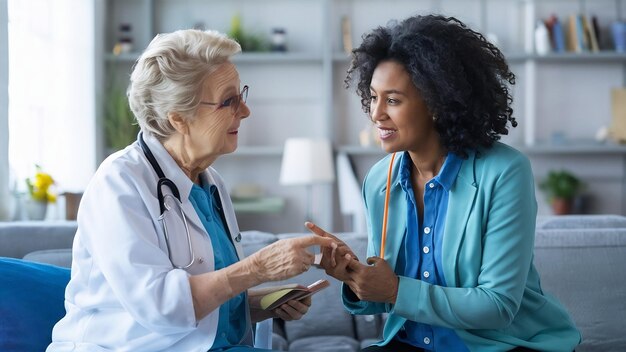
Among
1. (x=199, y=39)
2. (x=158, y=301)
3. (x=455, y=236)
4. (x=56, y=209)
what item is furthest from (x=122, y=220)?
(x=56, y=209)

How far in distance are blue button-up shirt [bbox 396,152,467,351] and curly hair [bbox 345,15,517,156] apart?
81 millimetres

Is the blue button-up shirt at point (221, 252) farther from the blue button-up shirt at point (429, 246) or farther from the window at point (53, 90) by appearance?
the window at point (53, 90)

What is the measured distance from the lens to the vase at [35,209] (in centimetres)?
436

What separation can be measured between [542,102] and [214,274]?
528cm

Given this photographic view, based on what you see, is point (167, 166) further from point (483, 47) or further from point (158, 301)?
point (483, 47)

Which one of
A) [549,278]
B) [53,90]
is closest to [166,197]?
[549,278]

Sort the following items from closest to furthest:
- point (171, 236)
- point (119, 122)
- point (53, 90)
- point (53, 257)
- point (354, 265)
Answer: point (171, 236), point (354, 265), point (53, 257), point (53, 90), point (119, 122)

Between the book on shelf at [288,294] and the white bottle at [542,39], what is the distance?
4654 mm

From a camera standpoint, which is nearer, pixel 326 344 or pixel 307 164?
pixel 326 344

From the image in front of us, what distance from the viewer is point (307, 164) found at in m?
5.55

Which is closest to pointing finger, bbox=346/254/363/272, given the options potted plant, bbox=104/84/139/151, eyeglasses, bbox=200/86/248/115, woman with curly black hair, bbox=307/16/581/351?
woman with curly black hair, bbox=307/16/581/351

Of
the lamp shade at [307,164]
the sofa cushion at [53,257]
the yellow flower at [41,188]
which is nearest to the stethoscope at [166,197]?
the sofa cushion at [53,257]

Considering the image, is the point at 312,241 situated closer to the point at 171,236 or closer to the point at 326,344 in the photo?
the point at 171,236

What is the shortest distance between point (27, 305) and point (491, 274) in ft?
3.79
